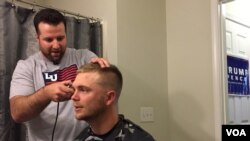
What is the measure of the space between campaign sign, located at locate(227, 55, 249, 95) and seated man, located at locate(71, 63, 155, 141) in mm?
1333

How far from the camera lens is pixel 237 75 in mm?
2662

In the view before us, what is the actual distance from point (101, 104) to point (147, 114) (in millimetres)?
933

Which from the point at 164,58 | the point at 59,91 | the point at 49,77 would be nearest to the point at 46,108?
the point at 49,77

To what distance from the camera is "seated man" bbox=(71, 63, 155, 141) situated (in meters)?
1.30

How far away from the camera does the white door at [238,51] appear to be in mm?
2623

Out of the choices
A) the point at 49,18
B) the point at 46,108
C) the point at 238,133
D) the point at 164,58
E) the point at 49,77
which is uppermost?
the point at 49,18

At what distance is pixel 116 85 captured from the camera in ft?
4.49

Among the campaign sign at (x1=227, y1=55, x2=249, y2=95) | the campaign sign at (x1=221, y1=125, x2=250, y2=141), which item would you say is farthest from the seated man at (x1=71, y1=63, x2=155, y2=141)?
Result: the campaign sign at (x1=227, y1=55, x2=249, y2=95)

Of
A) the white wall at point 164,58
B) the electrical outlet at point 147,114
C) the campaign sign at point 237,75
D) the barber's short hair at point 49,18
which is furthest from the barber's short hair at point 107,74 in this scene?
the campaign sign at point 237,75

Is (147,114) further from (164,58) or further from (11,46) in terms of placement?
(11,46)

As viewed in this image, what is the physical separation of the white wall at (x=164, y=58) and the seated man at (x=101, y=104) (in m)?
0.69

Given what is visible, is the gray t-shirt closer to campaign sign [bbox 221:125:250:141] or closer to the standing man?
the standing man

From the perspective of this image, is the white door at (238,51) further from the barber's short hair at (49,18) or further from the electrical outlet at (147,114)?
the barber's short hair at (49,18)

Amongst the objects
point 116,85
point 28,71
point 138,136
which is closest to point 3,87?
point 28,71
